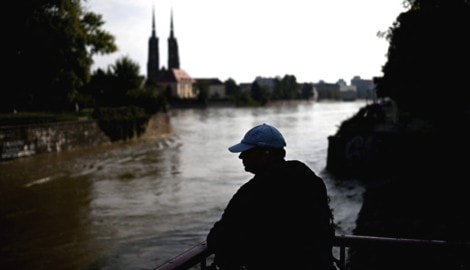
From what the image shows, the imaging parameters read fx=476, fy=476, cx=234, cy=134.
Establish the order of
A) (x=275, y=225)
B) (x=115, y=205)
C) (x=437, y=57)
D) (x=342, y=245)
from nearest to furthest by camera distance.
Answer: (x=275, y=225) → (x=342, y=245) → (x=115, y=205) → (x=437, y=57)

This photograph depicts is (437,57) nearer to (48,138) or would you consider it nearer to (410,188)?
(410,188)

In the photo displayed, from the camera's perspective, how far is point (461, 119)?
64.5ft

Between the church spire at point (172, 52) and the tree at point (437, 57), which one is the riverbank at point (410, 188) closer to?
the tree at point (437, 57)

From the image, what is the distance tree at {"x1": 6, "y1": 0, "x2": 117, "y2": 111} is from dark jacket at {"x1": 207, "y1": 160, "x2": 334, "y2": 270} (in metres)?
26.0

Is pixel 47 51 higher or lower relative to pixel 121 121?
higher

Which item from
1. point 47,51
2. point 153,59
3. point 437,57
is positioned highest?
point 153,59

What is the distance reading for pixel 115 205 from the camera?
48.3ft

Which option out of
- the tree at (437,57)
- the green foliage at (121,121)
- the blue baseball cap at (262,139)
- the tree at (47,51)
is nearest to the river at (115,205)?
the tree at (47,51)

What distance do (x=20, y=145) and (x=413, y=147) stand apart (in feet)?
66.5

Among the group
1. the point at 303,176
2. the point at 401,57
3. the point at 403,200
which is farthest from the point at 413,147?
the point at 303,176

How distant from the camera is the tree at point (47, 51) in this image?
2595 cm

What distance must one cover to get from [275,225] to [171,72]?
497 feet

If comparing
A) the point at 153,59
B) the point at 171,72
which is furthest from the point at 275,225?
the point at 153,59

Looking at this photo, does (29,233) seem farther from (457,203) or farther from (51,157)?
(51,157)
